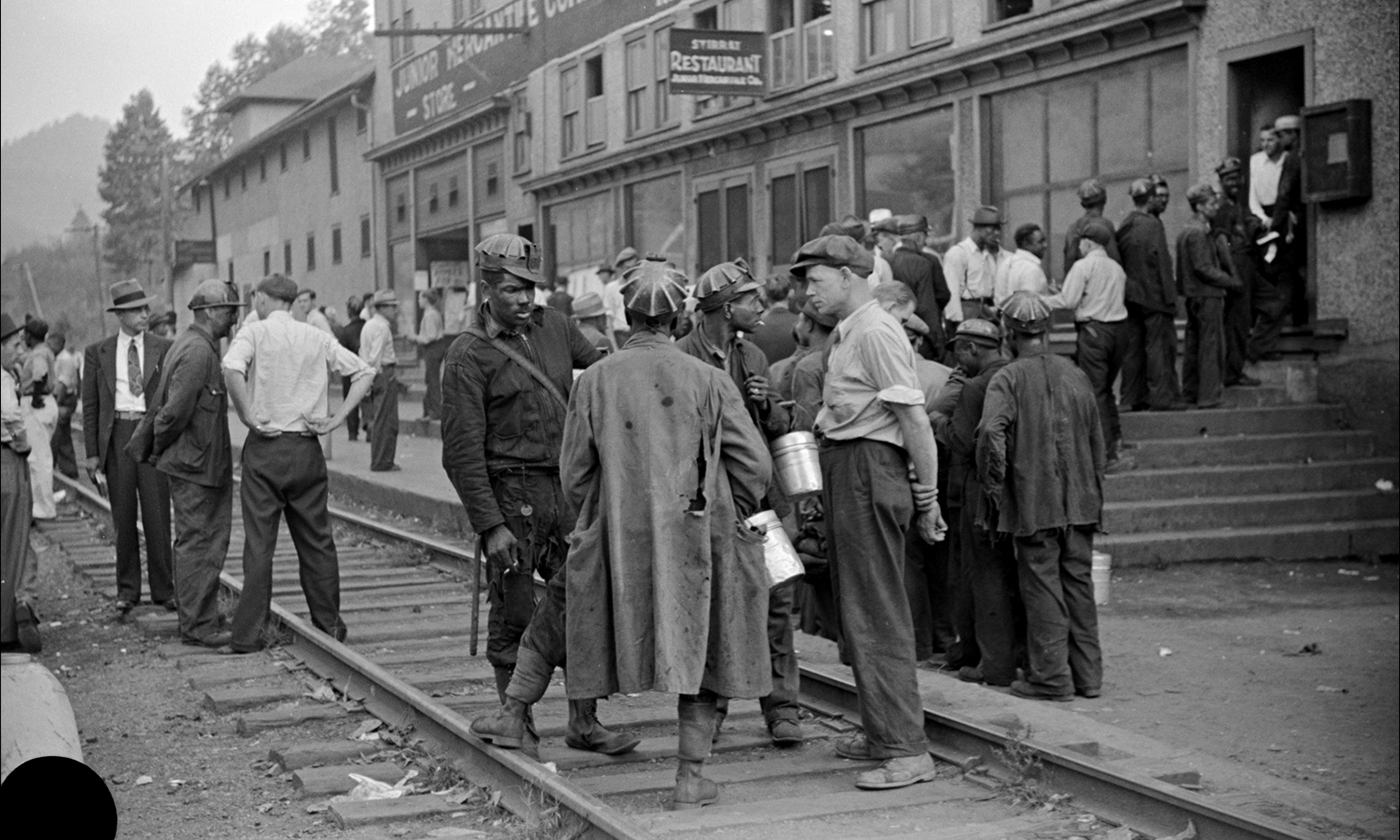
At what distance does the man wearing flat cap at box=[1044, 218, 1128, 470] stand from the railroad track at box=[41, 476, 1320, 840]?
5.83 meters

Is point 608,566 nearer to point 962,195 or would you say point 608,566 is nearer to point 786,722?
point 786,722

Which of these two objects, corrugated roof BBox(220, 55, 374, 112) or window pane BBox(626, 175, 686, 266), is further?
window pane BBox(626, 175, 686, 266)

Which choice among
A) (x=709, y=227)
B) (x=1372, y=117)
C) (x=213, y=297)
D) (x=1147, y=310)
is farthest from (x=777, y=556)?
(x=709, y=227)

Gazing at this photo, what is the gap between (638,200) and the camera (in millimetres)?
23734

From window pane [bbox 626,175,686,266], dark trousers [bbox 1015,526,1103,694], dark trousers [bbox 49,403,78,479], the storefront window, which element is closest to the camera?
dark trousers [bbox 1015,526,1103,694]

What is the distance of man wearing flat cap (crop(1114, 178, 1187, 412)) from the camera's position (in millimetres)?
13484

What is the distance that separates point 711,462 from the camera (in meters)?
5.85

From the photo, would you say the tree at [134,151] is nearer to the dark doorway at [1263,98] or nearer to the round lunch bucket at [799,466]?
the round lunch bucket at [799,466]

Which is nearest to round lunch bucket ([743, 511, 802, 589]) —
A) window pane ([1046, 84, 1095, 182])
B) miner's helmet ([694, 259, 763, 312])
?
miner's helmet ([694, 259, 763, 312])

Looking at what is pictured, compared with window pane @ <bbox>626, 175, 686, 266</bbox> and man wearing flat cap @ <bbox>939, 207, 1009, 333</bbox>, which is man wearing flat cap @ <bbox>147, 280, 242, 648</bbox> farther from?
window pane @ <bbox>626, 175, 686, 266</bbox>

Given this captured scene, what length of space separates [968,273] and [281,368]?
6946 millimetres

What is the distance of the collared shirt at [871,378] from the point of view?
6359 millimetres

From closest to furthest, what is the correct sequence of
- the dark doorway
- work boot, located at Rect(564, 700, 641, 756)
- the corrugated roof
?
1. work boot, located at Rect(564, 700, 641, 756)
2. the corrugated roof
3. the dark doorway

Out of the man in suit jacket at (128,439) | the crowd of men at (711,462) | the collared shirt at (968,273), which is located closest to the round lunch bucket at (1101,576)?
the crowd of men at (711,462)
